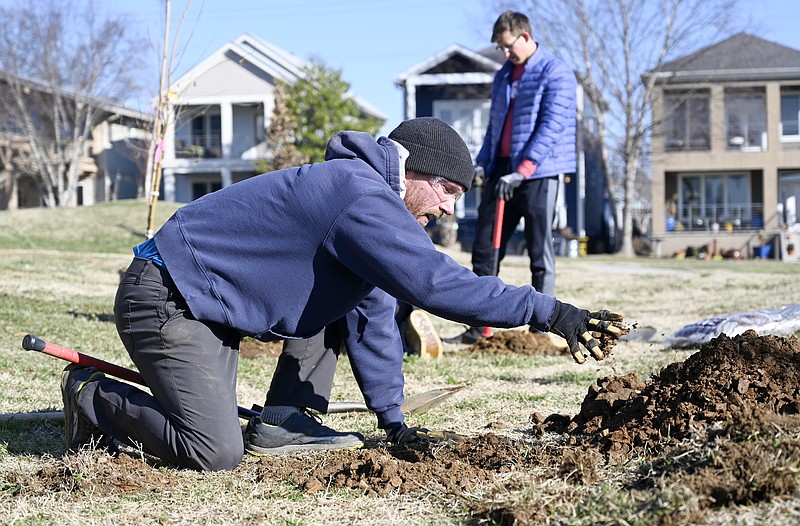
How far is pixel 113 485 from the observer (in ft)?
9.90

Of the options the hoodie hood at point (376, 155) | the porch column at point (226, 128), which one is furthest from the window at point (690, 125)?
the hoodie hood at point (376, 155)

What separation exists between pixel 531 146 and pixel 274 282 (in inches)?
154

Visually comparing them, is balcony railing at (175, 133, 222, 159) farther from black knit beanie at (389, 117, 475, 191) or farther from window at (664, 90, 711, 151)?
black knit beanie at (389, 117, 475, 191)

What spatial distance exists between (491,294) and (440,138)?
24.0 inches

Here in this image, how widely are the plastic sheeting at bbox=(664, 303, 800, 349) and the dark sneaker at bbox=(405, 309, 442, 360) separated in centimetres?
167

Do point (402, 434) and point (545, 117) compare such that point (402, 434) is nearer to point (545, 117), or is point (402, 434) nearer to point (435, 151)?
point (435, 151)

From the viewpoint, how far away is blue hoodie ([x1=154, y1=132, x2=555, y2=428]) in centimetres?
298

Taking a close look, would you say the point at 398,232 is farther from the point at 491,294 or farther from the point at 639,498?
the point at 639,498

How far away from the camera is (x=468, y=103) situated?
Answer: 35.1 m

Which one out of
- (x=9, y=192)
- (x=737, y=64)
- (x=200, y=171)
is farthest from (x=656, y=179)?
(x=9, y=192)

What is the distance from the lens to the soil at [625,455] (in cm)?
247

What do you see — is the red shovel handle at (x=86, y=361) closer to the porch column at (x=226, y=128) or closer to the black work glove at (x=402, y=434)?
the black work glove at (x=402, y=434)

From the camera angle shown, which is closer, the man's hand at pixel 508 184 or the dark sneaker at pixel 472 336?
the man's hand at pixel 508 184

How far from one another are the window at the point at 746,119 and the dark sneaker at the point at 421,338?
105 ft
